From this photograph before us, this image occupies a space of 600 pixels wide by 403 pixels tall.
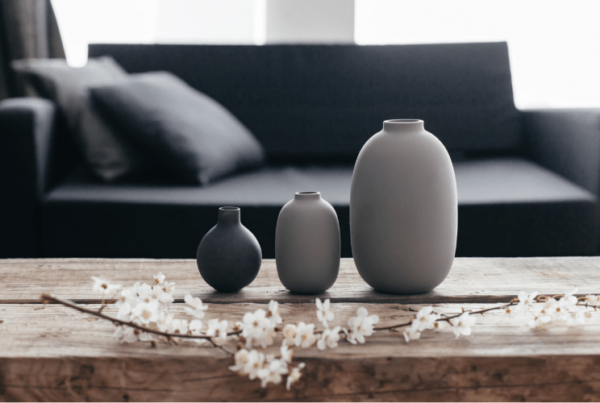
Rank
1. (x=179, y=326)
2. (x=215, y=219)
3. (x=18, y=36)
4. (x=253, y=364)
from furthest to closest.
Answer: (x=18, y=36)
(x=215, y=219)
(x=179, y=326)
(x=253, y=364)

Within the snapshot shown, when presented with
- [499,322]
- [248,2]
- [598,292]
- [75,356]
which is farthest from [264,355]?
[248,2]

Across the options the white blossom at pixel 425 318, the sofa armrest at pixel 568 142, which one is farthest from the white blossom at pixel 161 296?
the sofa armrest at pixel 568 142

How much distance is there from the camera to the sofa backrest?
223cm

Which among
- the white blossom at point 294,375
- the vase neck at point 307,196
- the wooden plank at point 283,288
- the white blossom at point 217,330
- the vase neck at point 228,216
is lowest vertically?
the wooden plank at point 283,288

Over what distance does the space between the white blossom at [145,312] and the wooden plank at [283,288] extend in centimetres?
16

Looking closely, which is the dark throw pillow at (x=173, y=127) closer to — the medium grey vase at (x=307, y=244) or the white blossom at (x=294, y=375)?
the medium grey vase at (x=307, y=244)

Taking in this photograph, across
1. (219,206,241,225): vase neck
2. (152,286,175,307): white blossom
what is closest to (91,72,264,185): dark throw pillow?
(219,206,241,225): vase neck

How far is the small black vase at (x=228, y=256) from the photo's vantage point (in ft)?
2.85

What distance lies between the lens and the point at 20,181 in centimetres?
165

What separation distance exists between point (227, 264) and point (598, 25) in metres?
2.76

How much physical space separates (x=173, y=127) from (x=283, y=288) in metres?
1.02

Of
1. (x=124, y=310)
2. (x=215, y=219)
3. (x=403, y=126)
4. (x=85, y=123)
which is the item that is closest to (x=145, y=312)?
(x=124, y=310)

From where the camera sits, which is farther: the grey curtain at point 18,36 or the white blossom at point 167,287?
the grey curtain at point 18,36

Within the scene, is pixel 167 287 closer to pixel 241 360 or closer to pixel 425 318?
pixel 241 360
